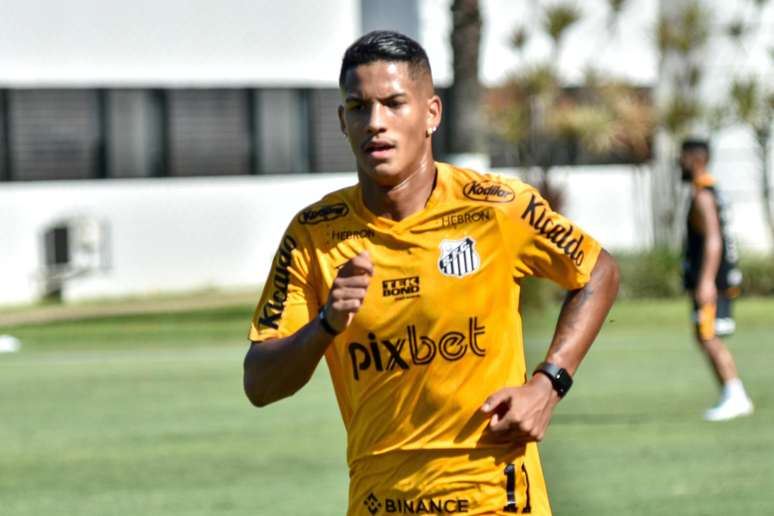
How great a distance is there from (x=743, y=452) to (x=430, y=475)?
7952 millimetres

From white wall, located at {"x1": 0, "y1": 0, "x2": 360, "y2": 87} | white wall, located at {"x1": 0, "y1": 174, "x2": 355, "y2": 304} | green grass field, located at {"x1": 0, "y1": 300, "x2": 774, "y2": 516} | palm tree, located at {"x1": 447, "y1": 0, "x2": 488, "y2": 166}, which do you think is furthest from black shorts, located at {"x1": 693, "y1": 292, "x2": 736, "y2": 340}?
white wall, located at {"x1": 0, "y1": 0, "x2": 360, "y2": 87}

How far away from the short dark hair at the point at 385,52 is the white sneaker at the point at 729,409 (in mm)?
9719

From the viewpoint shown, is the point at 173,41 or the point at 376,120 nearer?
the point at 376,120

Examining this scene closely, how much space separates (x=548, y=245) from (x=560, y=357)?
318mm

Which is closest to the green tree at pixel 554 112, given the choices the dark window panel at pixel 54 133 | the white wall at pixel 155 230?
the white wall at pixel 155 230

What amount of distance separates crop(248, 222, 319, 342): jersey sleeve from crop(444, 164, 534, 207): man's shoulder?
1.52 ft

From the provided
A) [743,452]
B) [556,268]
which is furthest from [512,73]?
[556,268]

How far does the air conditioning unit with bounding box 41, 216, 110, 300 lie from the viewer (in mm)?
31062

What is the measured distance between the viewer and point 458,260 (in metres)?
4.89

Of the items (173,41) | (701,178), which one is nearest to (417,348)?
(701,178)

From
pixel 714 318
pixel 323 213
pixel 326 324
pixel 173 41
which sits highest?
pixel 173 41

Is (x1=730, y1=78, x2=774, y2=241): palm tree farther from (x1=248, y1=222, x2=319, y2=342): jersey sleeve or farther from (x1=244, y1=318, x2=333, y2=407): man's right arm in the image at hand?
(x1=244, y1=318, x2=333, y2=407): man's right arm

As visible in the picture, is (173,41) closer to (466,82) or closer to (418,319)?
(466,82)

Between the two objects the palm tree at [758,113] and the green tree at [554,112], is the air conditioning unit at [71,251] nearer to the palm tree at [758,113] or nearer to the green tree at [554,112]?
the green tree at [554,112]
